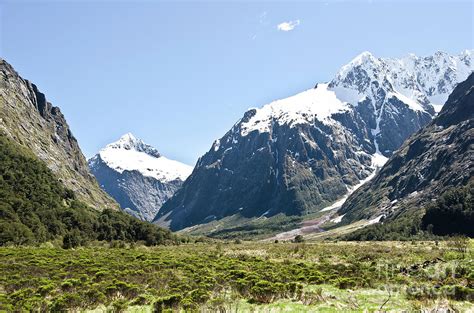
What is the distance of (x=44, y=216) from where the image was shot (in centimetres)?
12388

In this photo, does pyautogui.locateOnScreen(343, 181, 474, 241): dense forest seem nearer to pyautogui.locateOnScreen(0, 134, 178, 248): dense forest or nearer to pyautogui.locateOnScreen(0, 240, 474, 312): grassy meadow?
pyautogui.locateOnScreen(0, 134, 178, 248): dense forest

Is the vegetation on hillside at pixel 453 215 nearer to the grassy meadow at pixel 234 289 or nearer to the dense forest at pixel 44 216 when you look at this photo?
the dense forest at pixel 44 216

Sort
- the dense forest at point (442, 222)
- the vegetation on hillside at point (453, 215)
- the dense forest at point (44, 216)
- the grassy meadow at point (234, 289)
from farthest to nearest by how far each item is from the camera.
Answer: the dense forest at point (442, 222) < the vegetation on hillside at point (453, 215) < the dense forest at point (44, 216) < the grassy meadow at point (234, 289)

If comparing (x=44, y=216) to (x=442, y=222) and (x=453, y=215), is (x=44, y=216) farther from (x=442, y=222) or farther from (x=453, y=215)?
(x=453, y=215)

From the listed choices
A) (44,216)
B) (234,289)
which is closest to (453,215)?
(44,216)

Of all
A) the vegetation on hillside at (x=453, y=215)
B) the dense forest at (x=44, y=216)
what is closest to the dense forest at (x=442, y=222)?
the vegetation on hillside at (x=453, y=215)

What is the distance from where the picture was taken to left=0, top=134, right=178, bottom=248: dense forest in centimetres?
10612

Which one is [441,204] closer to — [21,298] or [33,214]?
[33,214]

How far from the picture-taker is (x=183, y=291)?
111ft

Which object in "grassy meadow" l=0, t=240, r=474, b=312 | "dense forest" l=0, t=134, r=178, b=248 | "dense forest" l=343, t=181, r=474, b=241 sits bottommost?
"dense forest" l=343, t=181, r=474, b=241

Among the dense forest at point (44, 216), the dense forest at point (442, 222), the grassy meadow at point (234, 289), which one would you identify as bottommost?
the dense forest at point (442, 222)

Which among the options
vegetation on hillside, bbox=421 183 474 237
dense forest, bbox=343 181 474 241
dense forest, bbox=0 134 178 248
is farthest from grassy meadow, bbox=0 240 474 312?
vegetation on hillside, bbox=421 183 474 237

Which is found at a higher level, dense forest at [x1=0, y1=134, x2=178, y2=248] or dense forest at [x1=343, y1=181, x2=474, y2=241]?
dense forest at [x1=0, y1=134, x2=178, y2=248]

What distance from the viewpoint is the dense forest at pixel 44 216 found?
10612 centimetres
